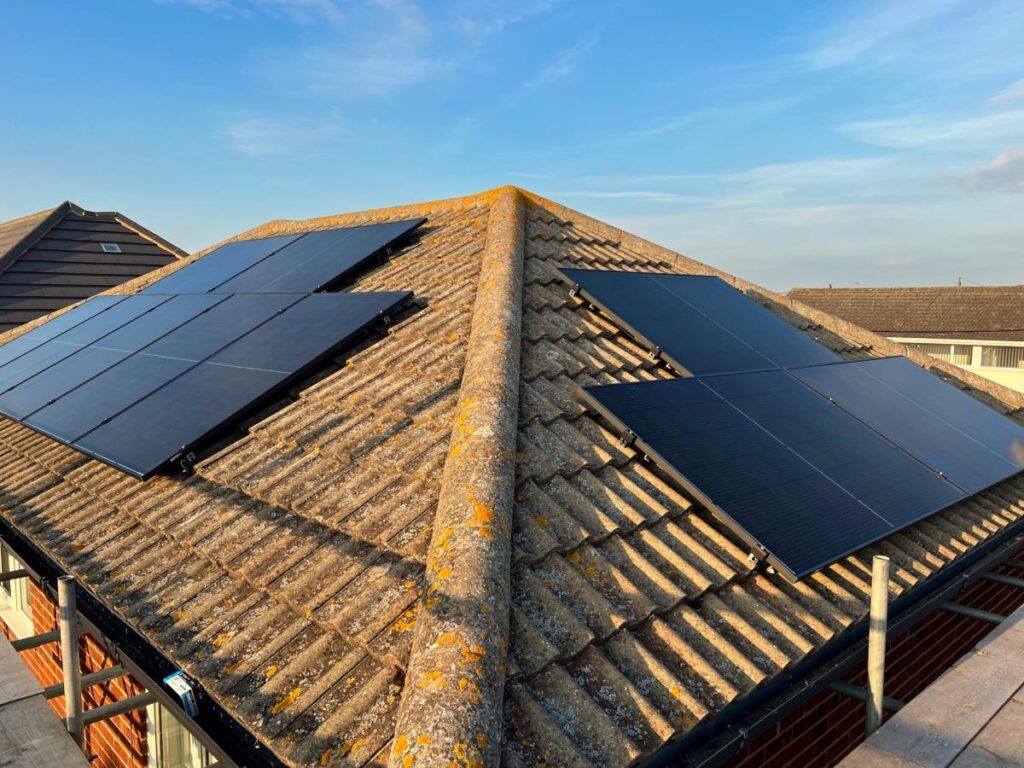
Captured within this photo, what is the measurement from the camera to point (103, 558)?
4.33 m

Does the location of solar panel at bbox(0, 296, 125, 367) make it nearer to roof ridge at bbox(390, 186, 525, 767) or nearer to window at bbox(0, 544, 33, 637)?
window at bbox(0, 544, 33, 637)

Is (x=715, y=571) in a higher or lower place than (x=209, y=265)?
lower

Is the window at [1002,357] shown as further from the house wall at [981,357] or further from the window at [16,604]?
the window at [16,604]

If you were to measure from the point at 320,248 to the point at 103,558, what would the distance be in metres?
5.47

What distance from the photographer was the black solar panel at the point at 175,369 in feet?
17.8

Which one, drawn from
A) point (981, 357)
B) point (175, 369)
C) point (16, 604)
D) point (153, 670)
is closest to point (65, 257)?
point (16, 604)

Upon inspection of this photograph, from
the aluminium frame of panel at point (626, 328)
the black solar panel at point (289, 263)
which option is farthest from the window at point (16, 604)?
the aluminium frame of panel at point (626, 328)

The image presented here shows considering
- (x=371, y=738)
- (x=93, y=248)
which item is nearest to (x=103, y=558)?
(x=371, y=738)

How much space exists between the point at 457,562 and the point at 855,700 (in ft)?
10.3

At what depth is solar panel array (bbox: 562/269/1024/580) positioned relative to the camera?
13.2 feet

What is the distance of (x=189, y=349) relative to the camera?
22.4 feet

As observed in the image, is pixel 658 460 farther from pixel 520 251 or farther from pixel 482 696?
pixel 520 251

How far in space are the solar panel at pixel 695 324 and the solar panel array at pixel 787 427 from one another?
20 mm

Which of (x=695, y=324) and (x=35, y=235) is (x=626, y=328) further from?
(x=35, y=235)
